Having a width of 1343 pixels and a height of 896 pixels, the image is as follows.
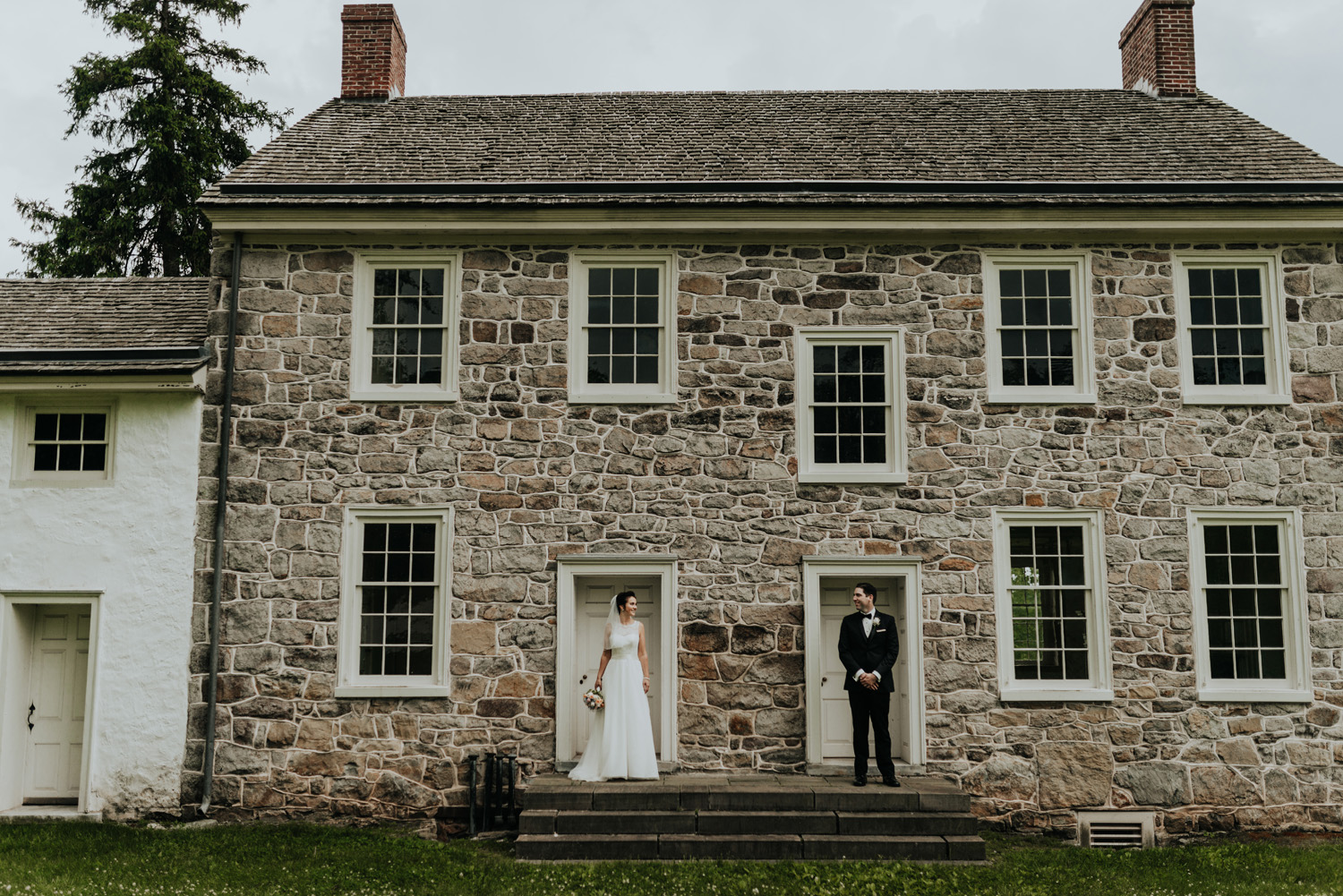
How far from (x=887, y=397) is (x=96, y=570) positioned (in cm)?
832

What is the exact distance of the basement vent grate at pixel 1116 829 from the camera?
972 cm

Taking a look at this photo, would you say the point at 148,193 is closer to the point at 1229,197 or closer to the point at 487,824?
the point at 487,824

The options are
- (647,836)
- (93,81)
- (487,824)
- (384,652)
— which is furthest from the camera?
(93,81)

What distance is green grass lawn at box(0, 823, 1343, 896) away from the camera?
7547 mm

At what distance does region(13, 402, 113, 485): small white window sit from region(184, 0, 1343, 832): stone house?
4.08ft

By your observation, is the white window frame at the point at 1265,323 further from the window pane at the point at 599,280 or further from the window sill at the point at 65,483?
the window sill at the point at 65,483

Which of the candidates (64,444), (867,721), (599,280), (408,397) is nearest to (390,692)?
(408,397)

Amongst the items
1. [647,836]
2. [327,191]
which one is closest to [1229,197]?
[647,836]

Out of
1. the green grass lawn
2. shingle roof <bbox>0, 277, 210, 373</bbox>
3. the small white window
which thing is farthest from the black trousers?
the small white window

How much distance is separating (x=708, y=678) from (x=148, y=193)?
1518 centimetres

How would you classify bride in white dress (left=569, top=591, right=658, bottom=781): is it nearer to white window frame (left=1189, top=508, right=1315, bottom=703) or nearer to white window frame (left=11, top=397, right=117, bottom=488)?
white window frame (left=11, top=397, right=117, bottom=488)

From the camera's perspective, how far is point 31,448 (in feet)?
33.9

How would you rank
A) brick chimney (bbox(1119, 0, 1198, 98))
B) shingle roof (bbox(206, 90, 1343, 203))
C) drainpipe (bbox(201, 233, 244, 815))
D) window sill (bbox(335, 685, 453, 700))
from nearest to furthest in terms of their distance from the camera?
drainpipe (bbox(201, 233, 244, 815)), window sill (bbox(335, 685, 453, 700)), shingle roof (bbox(206, 90, 1343, 203)), brick chimney (bbox(1119, 0, 1198, 98))

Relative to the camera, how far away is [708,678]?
395 inches
